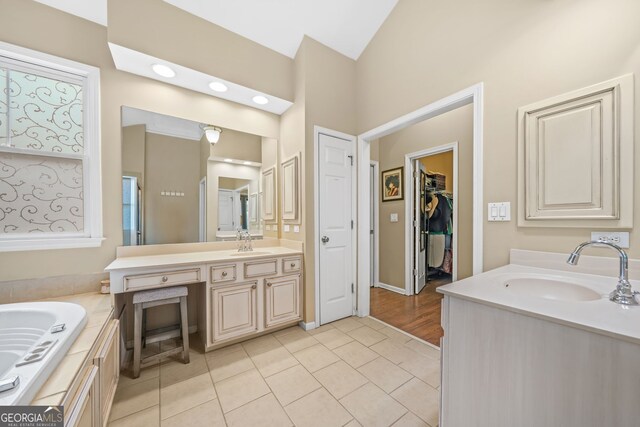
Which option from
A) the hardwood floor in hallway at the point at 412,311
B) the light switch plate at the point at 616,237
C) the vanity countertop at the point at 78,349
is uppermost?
the light switch plate at the point at 616,237

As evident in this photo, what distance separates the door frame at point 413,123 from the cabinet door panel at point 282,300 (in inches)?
31.4

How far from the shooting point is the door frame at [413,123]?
1.72 meters

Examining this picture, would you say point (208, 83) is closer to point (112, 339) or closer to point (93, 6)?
point (93, 6)

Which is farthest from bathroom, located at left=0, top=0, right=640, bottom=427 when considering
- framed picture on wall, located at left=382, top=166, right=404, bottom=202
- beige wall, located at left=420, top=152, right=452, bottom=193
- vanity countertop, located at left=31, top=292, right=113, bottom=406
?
beige wall, located at left=420, top=152, right=452, bottom=193

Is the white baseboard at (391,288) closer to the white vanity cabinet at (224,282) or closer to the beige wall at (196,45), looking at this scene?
the white vanity cabinet at (224,282)

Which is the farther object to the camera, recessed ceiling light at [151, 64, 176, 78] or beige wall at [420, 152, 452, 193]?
beige wall at [420, 152, 452, 193]

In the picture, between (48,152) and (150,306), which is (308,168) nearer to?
(150,306)

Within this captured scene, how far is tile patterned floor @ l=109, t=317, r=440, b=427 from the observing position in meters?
1.43

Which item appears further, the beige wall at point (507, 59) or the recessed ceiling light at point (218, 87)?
the recessed ceiling light at point (218, 87)

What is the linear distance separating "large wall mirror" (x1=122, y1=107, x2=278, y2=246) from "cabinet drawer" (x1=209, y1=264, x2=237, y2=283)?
585 millimetres

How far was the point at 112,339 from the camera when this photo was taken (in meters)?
1.50

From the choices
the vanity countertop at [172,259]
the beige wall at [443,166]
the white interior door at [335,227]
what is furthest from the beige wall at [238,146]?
the beige wall at [443,166]

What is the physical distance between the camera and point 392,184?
12.0 ft

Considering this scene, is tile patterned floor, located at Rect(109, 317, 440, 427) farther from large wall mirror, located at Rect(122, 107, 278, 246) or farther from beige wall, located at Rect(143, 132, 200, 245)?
large wall mirror, located at Rect(122, 107, 278, 246)
